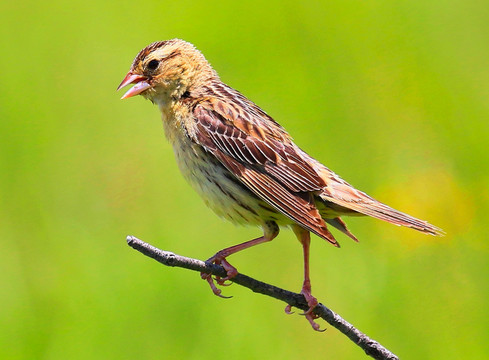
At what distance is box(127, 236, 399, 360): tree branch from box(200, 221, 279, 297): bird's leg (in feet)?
0.95

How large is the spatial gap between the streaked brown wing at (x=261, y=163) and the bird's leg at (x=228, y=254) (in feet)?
0.86

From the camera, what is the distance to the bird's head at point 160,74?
6508 millimetres

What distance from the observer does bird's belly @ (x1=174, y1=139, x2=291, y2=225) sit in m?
6.01

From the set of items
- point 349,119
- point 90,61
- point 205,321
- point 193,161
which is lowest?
point 205,321

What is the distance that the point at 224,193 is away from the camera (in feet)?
19.7

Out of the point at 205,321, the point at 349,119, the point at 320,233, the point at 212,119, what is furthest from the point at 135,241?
the point at 349,119

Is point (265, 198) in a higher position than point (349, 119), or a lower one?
lower

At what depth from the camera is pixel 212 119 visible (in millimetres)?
6309

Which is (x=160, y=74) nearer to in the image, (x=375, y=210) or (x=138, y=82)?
(x=138, y=82)

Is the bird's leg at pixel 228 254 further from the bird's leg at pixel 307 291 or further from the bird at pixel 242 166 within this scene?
the bird's leg at pixel 307 291

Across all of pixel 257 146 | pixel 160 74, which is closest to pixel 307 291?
pixel 257 146

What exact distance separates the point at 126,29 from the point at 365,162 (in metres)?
3.78

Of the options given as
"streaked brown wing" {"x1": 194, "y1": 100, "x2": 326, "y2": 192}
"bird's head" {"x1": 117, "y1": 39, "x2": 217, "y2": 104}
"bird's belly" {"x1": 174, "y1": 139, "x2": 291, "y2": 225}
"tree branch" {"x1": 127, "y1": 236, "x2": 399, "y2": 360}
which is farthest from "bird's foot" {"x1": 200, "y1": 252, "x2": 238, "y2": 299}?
"bird's head" {"x1": 117, "y1": 39, "x2": 217, "y2": 104}

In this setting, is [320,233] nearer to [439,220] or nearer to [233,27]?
[439,220]
